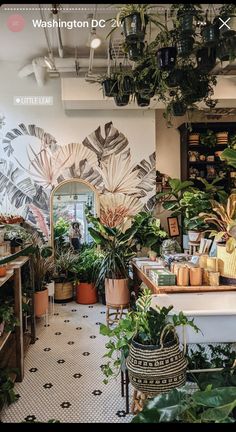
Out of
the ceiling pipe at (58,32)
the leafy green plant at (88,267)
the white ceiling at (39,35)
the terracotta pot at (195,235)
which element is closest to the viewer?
the ceiling pipe at (58,32)

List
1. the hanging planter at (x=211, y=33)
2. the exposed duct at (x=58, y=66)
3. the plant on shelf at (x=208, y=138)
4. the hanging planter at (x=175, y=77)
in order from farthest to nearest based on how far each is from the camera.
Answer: the plant on shelf at (x=208, y=138), the exposed duct at (x=58, y=66), the hanging planter at (x=175, y=77), the hanging planter at (x=211, y=33)

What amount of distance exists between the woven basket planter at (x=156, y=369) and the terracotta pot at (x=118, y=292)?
7.20 feet

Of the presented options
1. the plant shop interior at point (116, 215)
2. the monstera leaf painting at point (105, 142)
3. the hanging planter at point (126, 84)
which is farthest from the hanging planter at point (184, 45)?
the monstera leaf painting at point (105, 142)

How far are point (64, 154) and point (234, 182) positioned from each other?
3.01 metres

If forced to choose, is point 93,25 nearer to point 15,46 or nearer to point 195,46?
point 15,46

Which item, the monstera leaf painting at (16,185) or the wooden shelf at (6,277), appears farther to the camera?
the monstera leaf painting at (16,185)

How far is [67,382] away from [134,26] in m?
2.74

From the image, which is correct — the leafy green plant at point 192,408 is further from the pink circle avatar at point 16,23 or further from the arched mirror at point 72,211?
the arched mirror at point 72,211

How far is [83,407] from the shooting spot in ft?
8.70

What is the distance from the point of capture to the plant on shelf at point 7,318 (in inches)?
108

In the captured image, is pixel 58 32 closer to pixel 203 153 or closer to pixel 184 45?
pixel 184 45

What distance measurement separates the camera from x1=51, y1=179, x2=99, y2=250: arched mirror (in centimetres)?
559

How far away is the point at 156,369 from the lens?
1.78 meters

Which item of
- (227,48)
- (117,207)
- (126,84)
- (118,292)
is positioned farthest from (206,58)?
(117,207)
